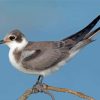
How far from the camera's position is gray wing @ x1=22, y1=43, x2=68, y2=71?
9.32 metres

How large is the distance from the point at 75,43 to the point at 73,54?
0.23m

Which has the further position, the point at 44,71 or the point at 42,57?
the point at 42,57

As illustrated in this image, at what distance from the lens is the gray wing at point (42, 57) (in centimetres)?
932

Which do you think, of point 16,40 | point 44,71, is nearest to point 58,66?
point 44,71

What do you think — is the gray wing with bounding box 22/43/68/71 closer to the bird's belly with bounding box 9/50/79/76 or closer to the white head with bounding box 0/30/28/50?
the bird's belly with bounding box 9/50/79/76

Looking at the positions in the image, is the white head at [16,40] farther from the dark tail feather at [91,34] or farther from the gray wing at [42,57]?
the dark tail feather at [91,34]

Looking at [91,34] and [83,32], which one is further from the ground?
[83,32]

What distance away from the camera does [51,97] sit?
7.08m

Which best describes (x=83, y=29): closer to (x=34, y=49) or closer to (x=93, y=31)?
(x=93, y=31)

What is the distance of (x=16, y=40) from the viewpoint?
31.4ft

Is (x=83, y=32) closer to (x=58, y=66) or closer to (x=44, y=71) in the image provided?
(x=58, y=66)

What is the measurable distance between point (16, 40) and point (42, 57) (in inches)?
25.3

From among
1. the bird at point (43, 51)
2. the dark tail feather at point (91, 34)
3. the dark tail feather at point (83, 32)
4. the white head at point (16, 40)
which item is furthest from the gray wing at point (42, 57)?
the dark tail feather at point (91, 34)

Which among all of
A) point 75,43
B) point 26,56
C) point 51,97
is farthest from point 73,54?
point 51,97
